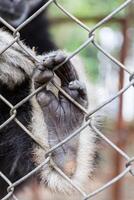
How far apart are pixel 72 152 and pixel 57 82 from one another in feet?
0.82

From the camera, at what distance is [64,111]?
1.69m

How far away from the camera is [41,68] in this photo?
152 cm

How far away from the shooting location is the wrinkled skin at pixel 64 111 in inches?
62.9

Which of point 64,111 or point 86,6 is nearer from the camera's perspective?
point 64,111

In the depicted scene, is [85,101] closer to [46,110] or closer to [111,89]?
[46,110]

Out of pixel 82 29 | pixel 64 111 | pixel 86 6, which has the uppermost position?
pixel 86 6

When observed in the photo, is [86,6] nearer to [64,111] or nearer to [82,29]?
[82,29]

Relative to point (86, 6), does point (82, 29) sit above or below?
below

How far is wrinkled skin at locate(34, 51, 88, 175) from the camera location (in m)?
1.60

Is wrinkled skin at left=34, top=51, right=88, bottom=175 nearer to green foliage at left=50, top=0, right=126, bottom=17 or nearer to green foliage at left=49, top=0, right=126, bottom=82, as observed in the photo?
green foliage at left=49, top=0, right=126, bottom=82

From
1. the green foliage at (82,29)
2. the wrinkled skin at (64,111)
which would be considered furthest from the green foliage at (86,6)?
the wrinkled skin at (64,111)

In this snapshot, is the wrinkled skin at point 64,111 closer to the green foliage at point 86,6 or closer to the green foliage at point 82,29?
the green foliage at point 82,29

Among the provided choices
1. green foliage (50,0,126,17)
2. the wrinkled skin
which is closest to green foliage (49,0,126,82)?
green foliage (50,0,126,17)

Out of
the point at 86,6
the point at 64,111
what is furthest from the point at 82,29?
the point at 64,111
